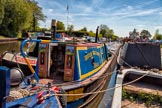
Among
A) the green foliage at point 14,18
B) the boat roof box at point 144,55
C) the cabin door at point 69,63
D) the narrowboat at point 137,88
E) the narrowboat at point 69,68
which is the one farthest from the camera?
the green foliage at point 14,18

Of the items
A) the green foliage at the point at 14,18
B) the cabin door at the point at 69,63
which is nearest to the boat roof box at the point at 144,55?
the cabin door at the point at 69,63

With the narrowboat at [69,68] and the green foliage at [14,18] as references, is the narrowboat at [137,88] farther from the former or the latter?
the green foliage at [14,18]

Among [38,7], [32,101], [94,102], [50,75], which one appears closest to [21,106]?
[32,101]

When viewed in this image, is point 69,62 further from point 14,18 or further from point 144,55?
point 14,18

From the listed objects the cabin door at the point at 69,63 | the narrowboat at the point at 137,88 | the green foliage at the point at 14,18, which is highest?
the green foliage at the point at 14,18

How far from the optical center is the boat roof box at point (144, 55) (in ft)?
35.9

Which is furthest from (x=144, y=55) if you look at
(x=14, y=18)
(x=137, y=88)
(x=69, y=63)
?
(x=14, y=18)

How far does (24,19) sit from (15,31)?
110 inches

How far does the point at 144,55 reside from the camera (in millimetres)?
11133

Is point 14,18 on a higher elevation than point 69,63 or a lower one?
higher

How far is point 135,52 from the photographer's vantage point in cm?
1130

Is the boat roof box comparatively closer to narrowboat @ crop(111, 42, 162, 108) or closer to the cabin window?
narrowboat @ crop(111, 42, 162, 108)

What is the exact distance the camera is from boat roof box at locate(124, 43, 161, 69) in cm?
1095

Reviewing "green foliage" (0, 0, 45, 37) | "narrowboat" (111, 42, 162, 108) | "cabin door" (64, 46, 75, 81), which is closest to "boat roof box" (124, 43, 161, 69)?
"narrowboat" (111, 42, 162, 108)
